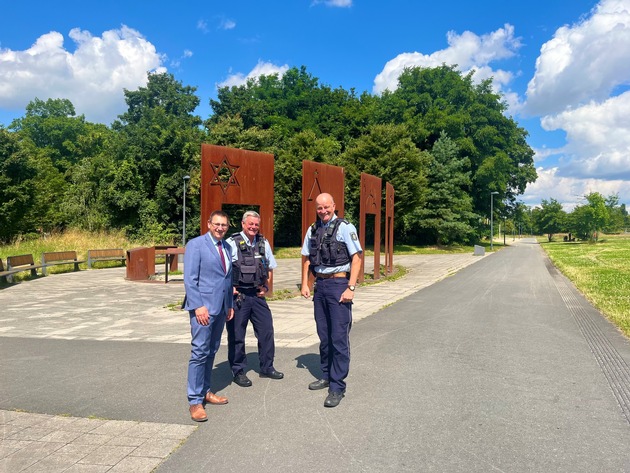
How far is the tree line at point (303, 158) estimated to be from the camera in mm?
36219

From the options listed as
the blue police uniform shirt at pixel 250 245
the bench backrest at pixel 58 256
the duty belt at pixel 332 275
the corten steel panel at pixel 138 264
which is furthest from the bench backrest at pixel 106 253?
the duty belt at pixel 332 275

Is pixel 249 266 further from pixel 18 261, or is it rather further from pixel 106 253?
pixel 106 253

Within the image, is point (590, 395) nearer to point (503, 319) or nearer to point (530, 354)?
point (530, 354)

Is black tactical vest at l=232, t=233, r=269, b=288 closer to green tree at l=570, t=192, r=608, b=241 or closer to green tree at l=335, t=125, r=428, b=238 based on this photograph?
green tree at l=335, t=125, r=428, b=238

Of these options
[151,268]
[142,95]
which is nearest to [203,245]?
[151,268]

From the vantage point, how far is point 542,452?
3273 millimetres

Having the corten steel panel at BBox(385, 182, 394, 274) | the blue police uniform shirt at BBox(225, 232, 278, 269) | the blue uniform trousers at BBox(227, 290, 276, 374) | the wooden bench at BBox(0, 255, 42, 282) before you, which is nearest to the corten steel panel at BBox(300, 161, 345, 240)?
the corten steel panel at BBox(385, 182, 394, 274)

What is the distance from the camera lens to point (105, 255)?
19.3 metres

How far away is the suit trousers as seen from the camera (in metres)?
3.96

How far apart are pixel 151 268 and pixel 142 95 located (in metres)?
61.8

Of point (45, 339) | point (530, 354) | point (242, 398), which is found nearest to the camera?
point (242, 398)

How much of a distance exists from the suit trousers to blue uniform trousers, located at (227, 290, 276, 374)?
746 mm

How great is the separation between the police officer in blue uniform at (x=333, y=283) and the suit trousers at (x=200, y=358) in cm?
103

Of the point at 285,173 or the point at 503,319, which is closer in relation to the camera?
the point at 503,319
